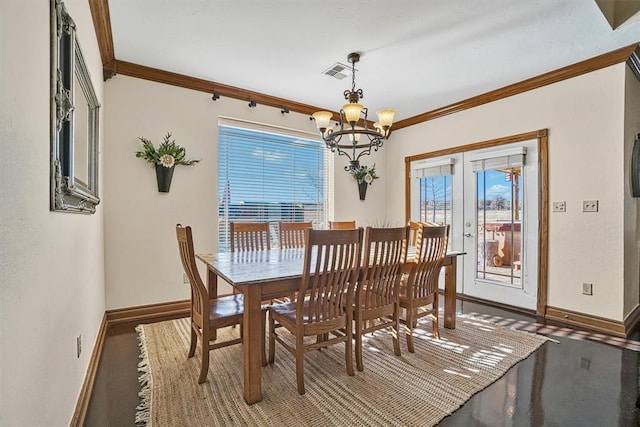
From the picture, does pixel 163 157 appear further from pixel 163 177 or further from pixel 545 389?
pixel 545 389

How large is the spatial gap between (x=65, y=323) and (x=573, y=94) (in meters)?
4.57

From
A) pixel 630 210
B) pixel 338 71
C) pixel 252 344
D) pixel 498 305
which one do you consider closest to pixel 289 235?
pixel 252 344

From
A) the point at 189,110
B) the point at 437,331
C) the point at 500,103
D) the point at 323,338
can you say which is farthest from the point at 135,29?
the point at 500,103

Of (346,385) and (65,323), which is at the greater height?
(65,323)

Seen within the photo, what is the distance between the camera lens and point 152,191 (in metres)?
3.46

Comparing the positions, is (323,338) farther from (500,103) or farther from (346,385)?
(500,103)

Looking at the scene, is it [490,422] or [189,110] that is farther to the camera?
[189,110]

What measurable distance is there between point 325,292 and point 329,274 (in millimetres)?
126

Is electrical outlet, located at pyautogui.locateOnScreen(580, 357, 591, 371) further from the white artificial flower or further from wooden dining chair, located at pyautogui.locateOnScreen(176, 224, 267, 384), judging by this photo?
the white artificial flower

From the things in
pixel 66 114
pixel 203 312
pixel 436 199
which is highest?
pixel 66 114

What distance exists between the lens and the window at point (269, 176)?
4.01m

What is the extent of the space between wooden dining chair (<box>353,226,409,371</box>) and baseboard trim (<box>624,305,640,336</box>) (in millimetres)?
2332

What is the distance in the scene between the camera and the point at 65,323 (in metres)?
1.53

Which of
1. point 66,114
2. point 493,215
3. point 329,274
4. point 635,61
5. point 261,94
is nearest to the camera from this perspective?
point 66,114
